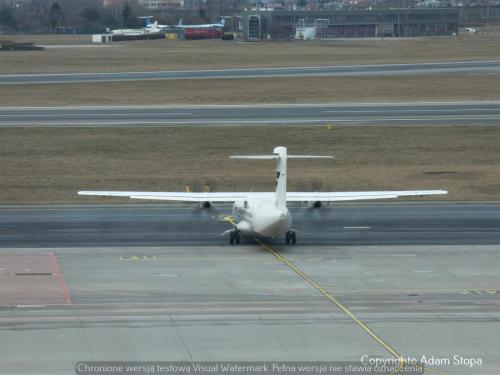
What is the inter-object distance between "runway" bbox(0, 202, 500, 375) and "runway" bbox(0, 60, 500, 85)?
71536mm

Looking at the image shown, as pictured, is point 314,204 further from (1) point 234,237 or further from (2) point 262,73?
(2) point 262,73

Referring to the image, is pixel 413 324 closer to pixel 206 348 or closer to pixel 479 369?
pixel 479 369

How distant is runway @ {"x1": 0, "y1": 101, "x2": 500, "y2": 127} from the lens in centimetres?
9638

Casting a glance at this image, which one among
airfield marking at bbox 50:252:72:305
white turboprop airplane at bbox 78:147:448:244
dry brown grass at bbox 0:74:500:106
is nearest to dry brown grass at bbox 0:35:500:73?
dry brown grass at bbox 0:74:500:106

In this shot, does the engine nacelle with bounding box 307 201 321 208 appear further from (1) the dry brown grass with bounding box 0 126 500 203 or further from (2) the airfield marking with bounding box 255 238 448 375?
(1) the dry brown grass with bounding box 0 126 500 203

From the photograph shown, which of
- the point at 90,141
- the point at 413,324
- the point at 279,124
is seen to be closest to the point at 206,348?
the point at 413,324

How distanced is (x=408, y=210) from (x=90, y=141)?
34.4m

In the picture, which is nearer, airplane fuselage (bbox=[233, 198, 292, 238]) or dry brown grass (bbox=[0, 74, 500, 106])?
airplane fuselage (bbox=[233, 198, 292, 238])

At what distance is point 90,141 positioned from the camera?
8750cm

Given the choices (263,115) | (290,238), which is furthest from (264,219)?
(263,115)

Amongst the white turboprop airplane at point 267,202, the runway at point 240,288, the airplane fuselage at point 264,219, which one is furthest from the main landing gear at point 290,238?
the airplane fuselage at point 264,219

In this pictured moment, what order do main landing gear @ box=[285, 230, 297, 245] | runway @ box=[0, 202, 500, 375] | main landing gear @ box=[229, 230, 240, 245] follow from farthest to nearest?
main landing gear @ box=[229, 230, 240, 245] → main landing gear @ box=[285, 230, 297, 245] → runway @ box=[0, 202, 500, 375]

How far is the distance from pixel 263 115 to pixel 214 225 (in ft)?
144

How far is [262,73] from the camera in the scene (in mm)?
137750
